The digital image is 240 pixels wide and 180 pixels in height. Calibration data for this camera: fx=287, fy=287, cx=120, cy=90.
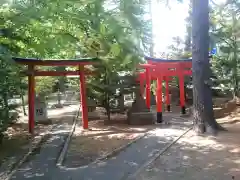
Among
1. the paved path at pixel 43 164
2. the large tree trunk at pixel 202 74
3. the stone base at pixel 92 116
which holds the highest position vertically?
the large tree trunk at pixel 202 74

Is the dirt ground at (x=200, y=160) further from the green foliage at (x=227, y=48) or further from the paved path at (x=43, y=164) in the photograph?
the green foliage at (x=227, y=48)

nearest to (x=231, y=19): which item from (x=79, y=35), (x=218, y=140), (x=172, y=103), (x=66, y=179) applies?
(x=172, y=103)

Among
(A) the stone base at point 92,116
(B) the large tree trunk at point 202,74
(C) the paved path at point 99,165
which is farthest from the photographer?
(A) the stone base at point 92,116

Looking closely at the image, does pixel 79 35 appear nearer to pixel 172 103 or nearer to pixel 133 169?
pixel 133 169

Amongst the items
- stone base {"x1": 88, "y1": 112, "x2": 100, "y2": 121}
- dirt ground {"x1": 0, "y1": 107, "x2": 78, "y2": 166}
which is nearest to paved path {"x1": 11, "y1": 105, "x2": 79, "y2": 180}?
dirt ground {"x1": 0, "y1": 107, "x2": 78, "y2": 166}

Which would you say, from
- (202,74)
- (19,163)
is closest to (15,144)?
(19,163)

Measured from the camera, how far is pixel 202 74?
938 centimetres

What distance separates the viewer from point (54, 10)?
7.97 feet

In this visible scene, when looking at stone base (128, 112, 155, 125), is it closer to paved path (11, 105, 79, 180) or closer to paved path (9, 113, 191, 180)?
paved path (9, 113, 191, 180)

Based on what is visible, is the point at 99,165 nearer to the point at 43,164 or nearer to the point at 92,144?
the point at 43,164

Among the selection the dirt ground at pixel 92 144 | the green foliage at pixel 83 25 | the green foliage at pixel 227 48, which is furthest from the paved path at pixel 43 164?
the green foliage at pixel 227 48

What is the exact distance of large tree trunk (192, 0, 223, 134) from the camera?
30.4ft

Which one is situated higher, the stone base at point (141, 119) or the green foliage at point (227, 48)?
the green foliage at point (227, 48)

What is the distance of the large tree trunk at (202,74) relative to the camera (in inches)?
365
